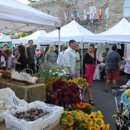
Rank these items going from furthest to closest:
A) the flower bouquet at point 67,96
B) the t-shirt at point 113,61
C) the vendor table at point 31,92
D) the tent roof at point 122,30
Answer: the tent roof at point 122,30 → the t-shirt at point 113,61 → the vendor table at point 31,92 → the flower bouquet at point 67,96

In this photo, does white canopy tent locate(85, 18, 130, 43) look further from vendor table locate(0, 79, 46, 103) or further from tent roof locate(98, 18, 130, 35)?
vendor table locate(0, 79, 46, 103)

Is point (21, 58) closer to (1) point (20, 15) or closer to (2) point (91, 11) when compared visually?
(1) point (20, 15)

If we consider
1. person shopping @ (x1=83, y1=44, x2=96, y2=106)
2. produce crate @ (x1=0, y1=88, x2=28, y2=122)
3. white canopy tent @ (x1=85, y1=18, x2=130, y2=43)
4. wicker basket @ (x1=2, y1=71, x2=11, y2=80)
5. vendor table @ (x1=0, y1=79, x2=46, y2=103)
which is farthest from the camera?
white canopy tent @ (x1=85, y1=18, x2=130, y2=43)

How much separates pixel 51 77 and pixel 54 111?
142 cm

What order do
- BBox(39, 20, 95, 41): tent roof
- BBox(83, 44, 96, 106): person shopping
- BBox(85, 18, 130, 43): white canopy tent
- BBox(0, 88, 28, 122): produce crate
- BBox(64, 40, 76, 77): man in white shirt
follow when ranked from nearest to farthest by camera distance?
1. BBox(0, 88, 28, 122): produce crate
2. BBox(64, 40, 76, 77): man in white shirt
3. BBox(83, 44, 96, 106): person shopping
4. BBox(85, 18, 130, 43): white canopy tent
5. BBox(39, 20, 95, 41): tent roof

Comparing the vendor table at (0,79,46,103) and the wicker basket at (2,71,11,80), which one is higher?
the wicker basket at (2,71,11,80)

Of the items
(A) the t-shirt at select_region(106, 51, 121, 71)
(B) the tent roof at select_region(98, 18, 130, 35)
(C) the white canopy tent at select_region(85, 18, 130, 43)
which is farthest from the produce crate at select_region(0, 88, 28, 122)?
(B) the tent roof at select_region(98, 18, 130, 35)

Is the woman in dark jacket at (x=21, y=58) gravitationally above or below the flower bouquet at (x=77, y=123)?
above

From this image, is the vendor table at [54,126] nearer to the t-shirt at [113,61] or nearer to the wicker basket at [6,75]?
the wicker basket at [6,75]

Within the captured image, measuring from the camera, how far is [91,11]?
18.9m

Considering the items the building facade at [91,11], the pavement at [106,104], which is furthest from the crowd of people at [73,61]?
the building facade at [91,11]

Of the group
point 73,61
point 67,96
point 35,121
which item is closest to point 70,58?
point 73,61

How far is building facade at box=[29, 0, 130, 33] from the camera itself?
15663 millimetres

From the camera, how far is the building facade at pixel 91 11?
51.4ft
